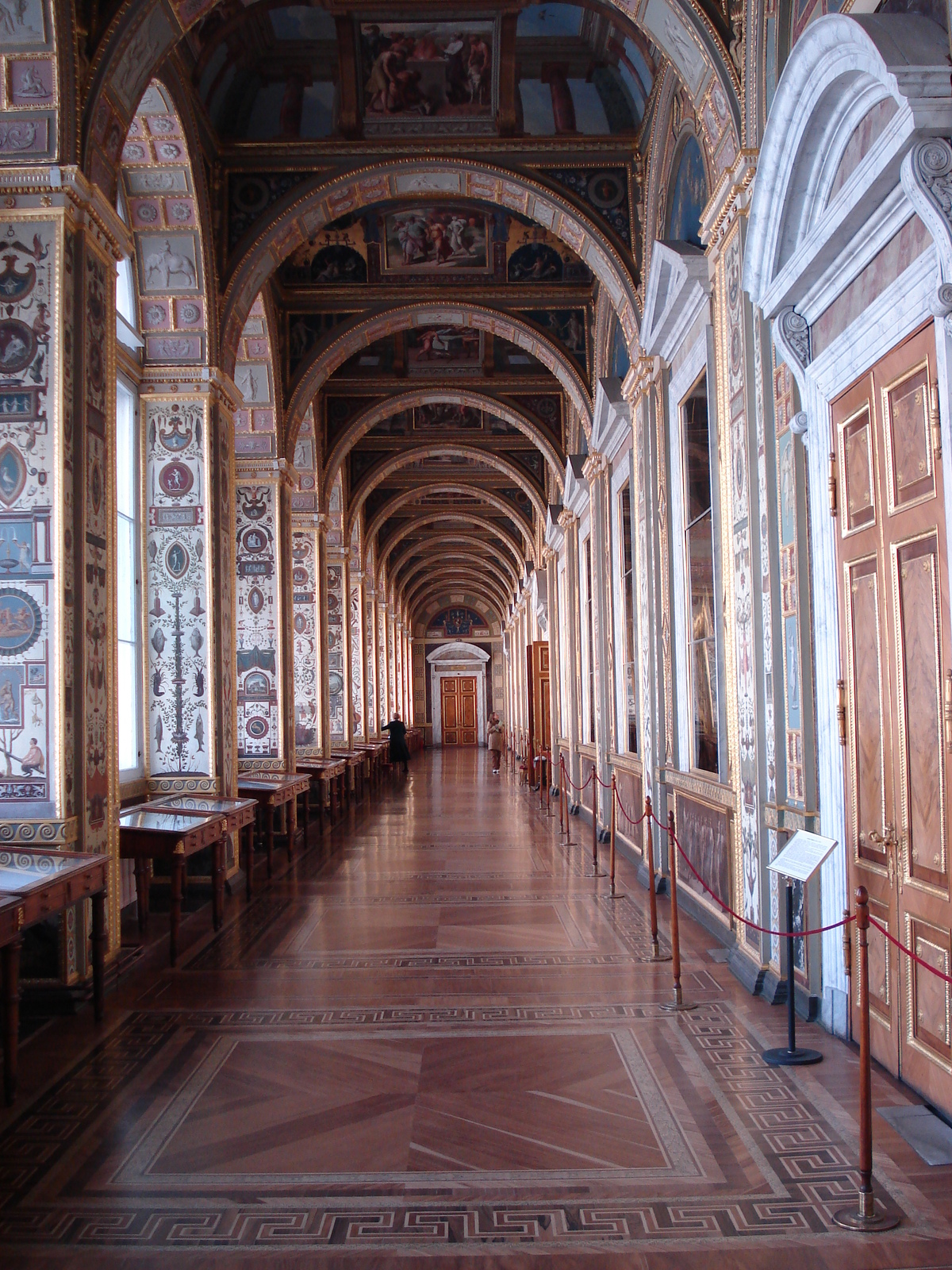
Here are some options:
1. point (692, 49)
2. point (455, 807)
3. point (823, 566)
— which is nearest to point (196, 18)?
point (692, 49)

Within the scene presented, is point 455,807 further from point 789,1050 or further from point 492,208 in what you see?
point 789,1050

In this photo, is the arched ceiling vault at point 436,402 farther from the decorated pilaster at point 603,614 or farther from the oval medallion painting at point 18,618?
the oval medallion painting at point 18,618

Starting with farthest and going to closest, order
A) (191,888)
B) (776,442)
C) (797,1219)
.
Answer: (191,888), (776,442), (797,1219)

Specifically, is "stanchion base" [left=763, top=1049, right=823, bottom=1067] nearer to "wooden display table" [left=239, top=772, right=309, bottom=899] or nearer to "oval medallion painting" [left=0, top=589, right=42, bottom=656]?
"oval medallion painting" [left=0, top=589, right=42, bottom=656]

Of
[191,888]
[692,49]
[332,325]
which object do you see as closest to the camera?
[692,49]

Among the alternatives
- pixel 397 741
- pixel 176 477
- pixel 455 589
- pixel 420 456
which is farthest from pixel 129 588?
pixel 455 589

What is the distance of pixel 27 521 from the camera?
5711 millimetres

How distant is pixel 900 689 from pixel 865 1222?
6.65 feet

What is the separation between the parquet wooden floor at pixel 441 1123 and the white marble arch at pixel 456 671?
1489 inches

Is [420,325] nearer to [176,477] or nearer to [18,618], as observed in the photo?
[176,477]

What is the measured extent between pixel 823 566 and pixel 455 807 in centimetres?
1239

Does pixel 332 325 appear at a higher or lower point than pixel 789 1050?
higher

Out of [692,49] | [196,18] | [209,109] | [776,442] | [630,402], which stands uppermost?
[209,109]

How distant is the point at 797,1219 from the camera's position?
10.4 ft
